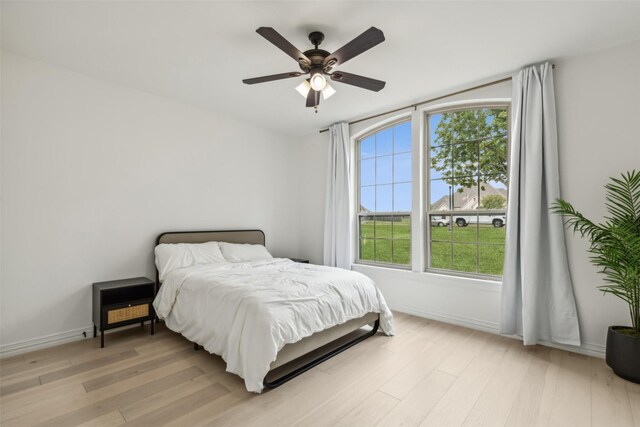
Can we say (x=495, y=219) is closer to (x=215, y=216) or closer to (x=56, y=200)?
(x=215, y=216)

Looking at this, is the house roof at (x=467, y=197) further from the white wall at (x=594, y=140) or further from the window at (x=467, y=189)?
the white wall at (x=594, y=140)

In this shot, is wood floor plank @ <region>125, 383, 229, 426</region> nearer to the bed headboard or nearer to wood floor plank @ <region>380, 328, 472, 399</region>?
wood floor plank @ <region>380, 328, 472, 399</region>

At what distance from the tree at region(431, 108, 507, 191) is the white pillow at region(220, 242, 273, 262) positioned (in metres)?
2.62

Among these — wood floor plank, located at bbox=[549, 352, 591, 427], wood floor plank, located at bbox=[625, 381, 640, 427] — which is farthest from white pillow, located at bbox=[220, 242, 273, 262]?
wood floor plank, located at bbox=[625, 381, 640, 427]

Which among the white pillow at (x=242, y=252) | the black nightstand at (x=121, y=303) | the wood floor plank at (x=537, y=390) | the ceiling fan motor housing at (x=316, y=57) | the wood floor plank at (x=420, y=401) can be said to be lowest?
the wood floor plank at (x=420, y=401)

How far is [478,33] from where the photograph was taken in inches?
96.3

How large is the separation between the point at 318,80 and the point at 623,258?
9.08 ft

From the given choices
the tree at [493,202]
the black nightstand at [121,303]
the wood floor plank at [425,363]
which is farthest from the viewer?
the tree at [493,202]

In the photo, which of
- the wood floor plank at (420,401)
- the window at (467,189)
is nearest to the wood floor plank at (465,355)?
the wood floor plank at (420,401)

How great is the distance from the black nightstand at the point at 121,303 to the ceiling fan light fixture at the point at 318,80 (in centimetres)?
267

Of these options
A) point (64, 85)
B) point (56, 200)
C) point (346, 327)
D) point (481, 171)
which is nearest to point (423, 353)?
point (346, 327)

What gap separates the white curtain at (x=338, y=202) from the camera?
14.9 feet

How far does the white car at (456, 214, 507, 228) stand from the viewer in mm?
3429

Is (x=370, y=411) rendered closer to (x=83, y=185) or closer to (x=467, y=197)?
(x=467, y=197)
